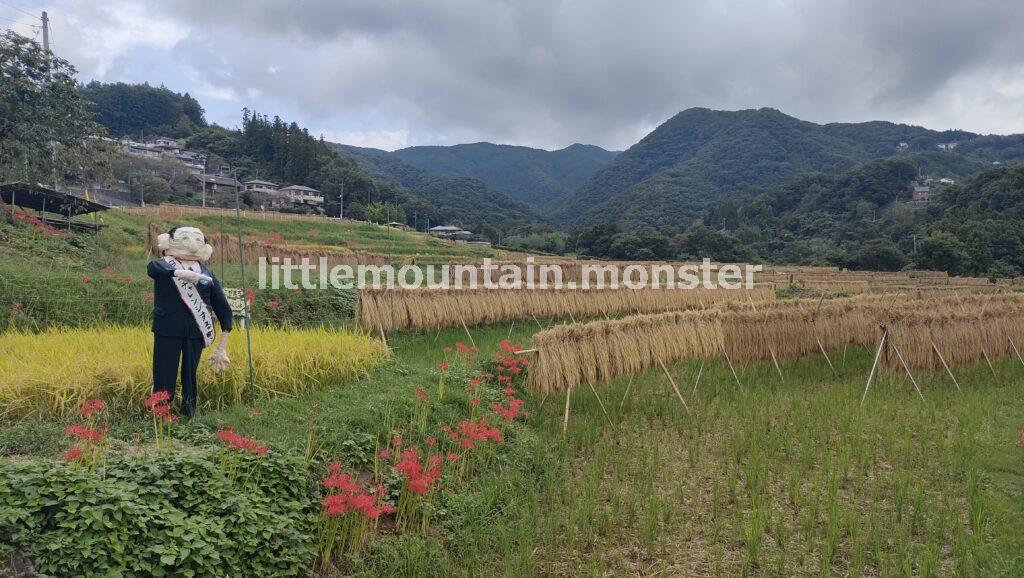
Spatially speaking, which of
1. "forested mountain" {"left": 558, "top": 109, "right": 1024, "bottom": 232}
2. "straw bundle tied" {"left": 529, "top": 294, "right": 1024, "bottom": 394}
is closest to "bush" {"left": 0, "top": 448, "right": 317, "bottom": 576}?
"straw bundle tied" {"left": 529, "top": 294, "right": 1024, "bottom": 394}

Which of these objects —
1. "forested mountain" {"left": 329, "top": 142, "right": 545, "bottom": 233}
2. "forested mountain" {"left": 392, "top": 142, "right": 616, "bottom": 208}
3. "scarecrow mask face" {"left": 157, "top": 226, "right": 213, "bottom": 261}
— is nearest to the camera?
"scarecrow mask face" {"left": 157, "top": 226, "right": 213, "bottom": 261}

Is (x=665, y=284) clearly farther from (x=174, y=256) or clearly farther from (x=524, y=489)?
(x=174, y=256)

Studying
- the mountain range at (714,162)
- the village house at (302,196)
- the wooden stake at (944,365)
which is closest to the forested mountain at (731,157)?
the mountain range at (714,162)

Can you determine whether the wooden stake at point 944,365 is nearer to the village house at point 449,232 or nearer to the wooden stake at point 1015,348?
the wooden stake at point 1015,348

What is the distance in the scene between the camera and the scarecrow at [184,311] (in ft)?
18.3

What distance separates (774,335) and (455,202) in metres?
97.0

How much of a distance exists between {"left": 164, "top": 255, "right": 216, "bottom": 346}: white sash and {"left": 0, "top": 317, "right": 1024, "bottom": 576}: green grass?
2.70 ft

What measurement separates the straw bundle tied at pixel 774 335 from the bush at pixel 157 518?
3.91m

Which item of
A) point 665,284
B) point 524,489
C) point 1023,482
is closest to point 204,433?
point 524,489

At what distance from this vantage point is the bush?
3264 millimetres

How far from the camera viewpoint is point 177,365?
5.67 metres

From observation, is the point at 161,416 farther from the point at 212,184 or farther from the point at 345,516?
the point at 212,184

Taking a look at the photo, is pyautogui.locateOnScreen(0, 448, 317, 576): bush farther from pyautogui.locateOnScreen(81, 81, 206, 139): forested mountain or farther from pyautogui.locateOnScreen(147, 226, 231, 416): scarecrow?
pyautogui.locateOnScreen(81, 81, 206, 139): forested mountain

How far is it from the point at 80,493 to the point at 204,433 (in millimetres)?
1640
